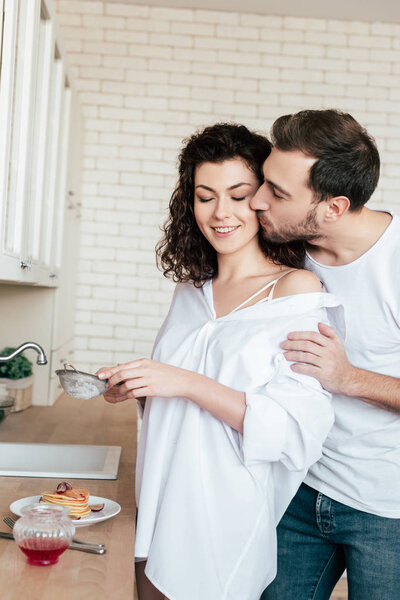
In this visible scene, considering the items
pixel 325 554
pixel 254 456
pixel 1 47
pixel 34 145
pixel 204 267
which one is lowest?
pixel 325 554

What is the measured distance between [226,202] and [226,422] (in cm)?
56

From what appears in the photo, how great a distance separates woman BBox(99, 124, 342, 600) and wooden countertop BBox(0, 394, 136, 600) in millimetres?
120

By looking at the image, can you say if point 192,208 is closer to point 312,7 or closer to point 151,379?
point 151,379

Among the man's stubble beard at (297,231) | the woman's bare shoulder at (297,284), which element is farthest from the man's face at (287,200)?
the woman's bare shoulder at (297,284)

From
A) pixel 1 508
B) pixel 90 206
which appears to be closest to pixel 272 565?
pixel 1 508

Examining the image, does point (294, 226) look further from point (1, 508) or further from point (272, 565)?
point (1, 508)

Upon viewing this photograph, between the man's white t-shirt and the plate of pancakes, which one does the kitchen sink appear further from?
the man's white t-shirt

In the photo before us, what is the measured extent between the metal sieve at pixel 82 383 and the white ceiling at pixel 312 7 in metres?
3.40

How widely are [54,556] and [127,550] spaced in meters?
0.20

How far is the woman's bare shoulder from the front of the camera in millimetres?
1626

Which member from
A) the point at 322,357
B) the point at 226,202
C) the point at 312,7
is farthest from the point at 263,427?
the point at 312,7

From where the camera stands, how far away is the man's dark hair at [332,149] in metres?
1.63

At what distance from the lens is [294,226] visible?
1697 millimetres

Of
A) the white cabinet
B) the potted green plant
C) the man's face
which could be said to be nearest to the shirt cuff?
→ the man's face
